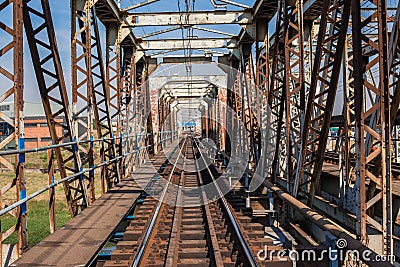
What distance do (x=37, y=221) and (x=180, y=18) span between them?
1225 cm

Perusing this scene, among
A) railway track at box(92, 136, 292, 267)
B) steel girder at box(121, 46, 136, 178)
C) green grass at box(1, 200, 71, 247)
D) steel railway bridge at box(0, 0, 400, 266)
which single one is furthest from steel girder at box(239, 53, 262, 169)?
green grass at box(1, 200, 71, 247)

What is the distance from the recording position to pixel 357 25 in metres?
4.89

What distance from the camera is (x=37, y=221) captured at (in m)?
20.2

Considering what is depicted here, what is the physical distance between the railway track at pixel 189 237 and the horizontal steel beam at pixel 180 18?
6735mm

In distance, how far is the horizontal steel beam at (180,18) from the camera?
14488 mm

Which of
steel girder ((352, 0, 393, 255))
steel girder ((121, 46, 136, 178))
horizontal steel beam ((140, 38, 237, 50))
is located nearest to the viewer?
steel girder ((352, 0, 393, 255))

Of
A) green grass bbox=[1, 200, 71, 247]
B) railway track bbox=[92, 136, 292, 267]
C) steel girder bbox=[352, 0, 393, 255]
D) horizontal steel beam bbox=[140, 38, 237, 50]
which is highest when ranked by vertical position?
horizontal steel beam bbox=[140, 38, 237, 50]

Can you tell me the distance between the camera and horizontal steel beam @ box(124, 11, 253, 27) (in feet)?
47.5

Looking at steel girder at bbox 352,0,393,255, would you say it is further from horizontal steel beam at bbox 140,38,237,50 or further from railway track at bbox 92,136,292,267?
horizontal steel beam at bbox 140,38,237,50

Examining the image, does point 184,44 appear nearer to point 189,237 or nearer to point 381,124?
point 189,237

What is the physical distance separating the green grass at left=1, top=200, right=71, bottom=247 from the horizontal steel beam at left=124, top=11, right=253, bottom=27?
8.67m

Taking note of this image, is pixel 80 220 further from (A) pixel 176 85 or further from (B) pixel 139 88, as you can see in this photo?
(A) pixel 176 85

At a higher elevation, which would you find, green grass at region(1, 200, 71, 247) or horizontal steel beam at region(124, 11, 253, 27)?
horizontal steel beam at region(124, 11, 253, 27)

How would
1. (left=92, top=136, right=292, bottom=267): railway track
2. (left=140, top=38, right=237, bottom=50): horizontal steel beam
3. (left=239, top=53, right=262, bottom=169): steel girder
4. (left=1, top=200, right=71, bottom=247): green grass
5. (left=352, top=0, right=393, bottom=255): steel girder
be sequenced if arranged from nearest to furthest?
(left=352, top=0, right=393, bottom=255): steel girder < (left=92, top=136, right=292, bottom=267): railway track < (left=239, top=53, right=262, bottom=169): steel girder < (left=1, top=200, right=71, bottom=247): green grass < (left=140, top=38, right=237, bottom=50): horizontal steel beam
